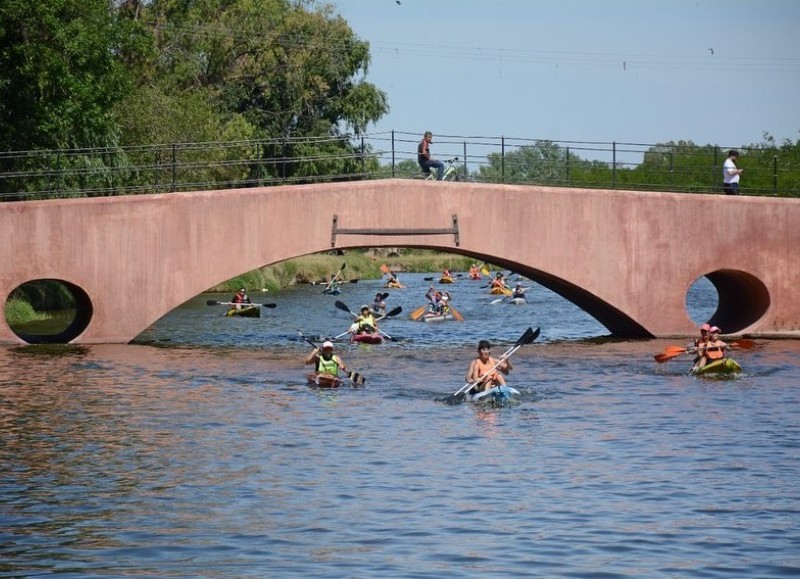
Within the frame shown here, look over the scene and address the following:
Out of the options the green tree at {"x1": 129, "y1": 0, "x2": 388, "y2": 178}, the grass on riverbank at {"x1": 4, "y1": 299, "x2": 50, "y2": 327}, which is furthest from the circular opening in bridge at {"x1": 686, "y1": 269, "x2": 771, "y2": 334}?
the green tree at {"x1": 129, "y1": 0, "x2": 388, "y2": 178}

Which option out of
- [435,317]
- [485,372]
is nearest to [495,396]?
[485,372]

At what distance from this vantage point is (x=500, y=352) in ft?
112

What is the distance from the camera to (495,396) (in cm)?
2598

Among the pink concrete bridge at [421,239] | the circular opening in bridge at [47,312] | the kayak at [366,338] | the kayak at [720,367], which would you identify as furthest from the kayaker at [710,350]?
the circular opening in bridge at [47,312]

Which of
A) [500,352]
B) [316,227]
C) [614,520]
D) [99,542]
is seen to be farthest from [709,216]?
[99,542]

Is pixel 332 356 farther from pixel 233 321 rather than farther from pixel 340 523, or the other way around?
pixel 233 321

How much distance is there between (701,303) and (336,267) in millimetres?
20679

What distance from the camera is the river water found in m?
15.1

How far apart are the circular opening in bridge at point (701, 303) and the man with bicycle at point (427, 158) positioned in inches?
637

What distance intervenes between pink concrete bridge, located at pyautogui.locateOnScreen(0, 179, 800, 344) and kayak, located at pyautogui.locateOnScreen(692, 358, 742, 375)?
5358 millimetres

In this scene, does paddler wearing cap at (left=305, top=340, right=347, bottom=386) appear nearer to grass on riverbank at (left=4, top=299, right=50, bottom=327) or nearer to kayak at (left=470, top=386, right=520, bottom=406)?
kayak at (left=470, top=386, right=520, bottom=406)

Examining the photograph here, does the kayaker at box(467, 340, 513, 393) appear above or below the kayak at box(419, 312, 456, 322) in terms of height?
above

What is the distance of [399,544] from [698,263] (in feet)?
68.6

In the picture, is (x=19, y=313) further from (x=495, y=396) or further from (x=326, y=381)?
(x=495, y=396)
